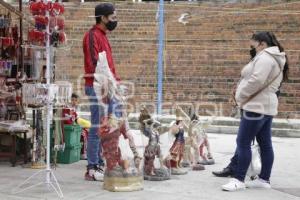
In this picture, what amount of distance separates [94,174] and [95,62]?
1.27 meters

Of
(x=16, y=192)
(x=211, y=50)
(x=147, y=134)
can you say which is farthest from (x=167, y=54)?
(x=16, y=192)

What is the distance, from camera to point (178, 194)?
18.7ft

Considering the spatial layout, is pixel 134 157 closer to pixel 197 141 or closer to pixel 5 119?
pixel 197 141

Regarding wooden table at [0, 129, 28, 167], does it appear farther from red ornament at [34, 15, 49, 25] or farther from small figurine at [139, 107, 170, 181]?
red ornament at [34, 15, 49, 25]

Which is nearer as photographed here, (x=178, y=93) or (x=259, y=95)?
(x=259, y=95)

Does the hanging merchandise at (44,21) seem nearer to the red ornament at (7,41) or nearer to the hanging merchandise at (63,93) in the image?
the hanging merchandise at (63,93)

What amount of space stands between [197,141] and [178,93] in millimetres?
6482

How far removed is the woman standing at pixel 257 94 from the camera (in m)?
5.68

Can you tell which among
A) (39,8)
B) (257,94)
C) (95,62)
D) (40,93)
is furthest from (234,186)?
(39,8)

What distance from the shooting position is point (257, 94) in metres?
5.75

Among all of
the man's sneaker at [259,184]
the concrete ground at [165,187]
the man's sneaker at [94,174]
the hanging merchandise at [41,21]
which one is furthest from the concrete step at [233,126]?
the hanging merchandise at [41,21]

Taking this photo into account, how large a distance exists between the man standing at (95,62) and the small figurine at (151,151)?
542 millimetres

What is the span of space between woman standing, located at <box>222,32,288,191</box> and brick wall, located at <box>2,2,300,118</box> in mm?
7147

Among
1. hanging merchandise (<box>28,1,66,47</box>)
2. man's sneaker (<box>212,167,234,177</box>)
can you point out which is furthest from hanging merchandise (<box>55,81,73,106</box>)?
man's sneaker (<box>212,167,234,177</box>)
